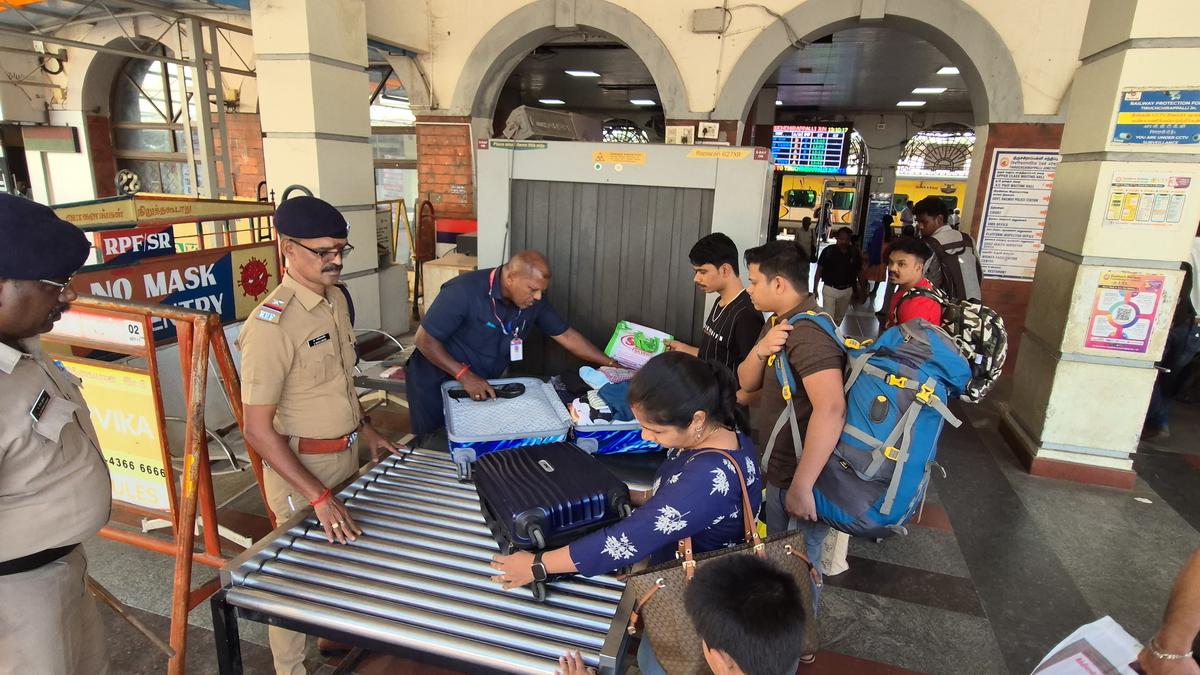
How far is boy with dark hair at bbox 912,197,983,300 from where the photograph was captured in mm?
4785

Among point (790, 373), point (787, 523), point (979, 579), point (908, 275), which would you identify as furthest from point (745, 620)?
point (908, 275)

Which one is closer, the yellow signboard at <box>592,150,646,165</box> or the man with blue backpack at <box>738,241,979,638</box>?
the man with blue backpack at <box>738,241,979,638</box>

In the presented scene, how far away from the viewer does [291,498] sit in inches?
91.8

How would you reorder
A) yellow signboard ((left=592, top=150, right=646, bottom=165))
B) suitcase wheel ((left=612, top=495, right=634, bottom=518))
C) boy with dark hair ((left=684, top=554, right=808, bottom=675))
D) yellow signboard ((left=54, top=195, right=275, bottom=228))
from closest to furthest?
boy with dark hair ((left=684, top=554, right=808, bottom=675)), suitcase wheel ((left=612, top=495, right=634, bottom=518)), yellow signboard ((left=592, top=150, right=646, bottom=165)), yellow signboard ((left=54, top=195, right=275, bottom=228))

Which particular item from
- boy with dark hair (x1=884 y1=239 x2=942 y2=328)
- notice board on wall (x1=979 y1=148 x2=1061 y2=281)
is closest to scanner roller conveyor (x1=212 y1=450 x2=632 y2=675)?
boy with dark hair (x1=884 y1=239 x2=942 y2=328)

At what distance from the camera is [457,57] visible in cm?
768

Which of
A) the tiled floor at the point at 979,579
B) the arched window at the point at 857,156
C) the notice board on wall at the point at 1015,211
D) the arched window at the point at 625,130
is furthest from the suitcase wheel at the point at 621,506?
the arched window at the point at 625,130

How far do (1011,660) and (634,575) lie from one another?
2.28m

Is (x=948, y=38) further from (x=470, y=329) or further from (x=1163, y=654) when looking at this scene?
(x=1163, y=654)

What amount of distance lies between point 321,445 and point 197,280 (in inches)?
114

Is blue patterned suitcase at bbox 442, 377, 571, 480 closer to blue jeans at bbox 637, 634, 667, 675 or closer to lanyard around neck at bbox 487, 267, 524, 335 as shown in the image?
lanyard around neck at bbox 487, 267, 524, 335

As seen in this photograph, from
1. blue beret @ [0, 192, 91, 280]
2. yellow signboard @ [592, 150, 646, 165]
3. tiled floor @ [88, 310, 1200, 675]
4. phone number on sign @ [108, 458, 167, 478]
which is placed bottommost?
tiled floor @ [88, 310, 1200, 675]

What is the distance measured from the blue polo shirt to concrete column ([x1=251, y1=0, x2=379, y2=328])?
3824mm

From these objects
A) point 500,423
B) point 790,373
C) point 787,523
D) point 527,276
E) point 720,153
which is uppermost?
point 720,153
